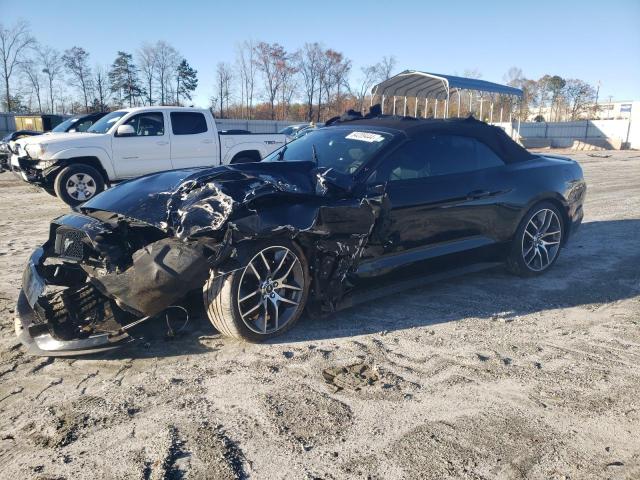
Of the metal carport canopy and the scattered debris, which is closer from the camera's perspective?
the scattered debris

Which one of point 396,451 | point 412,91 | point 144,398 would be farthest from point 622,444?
point 412,91

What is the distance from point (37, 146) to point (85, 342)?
772 cm

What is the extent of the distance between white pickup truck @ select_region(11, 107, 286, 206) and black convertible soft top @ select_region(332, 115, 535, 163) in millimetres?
6437

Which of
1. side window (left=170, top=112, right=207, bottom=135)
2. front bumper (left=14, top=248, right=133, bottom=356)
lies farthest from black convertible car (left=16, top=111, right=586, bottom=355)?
side window (left=170, top=112, right=207, bottom=135)

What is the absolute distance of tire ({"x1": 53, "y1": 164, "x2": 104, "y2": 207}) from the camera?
31.3ft

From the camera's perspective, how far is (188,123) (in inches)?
434

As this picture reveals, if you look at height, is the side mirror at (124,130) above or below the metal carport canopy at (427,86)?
below

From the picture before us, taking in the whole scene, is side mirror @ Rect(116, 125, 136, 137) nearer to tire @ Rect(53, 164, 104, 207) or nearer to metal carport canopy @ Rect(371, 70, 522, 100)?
tire @ Rect(53, 164, 104, 207)

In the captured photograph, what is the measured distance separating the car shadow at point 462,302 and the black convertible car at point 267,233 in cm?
22

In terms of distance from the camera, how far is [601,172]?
59.3 feet

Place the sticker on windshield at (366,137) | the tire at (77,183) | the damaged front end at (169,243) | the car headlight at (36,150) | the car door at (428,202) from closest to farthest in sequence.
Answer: the damaged front end at (169,243), the car door at (428,202), the sticker on windshield at (366,137), the car headlight at (36,150), the tire at (77,183)

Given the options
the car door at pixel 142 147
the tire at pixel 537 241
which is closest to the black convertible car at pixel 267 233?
the tire at pixel 537 241

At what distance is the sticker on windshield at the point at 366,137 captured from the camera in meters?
4.45

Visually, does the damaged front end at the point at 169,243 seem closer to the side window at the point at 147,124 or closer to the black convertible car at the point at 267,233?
the black convertible car at the point at 267,233
